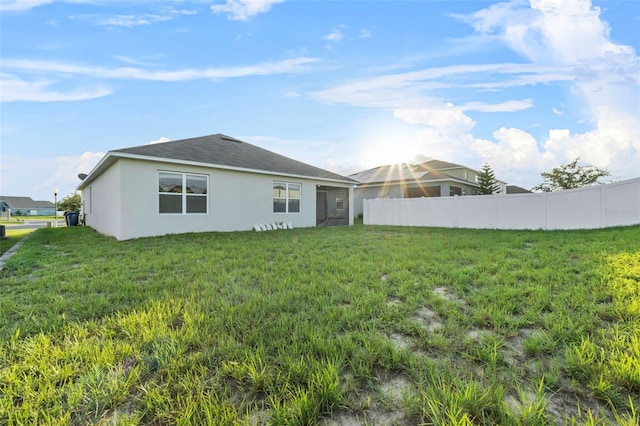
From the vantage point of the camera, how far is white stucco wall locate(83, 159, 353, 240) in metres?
8.61

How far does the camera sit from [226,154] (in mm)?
11711

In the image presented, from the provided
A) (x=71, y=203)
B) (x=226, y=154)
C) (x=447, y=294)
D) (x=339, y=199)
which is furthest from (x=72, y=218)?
(x=71, y=203)

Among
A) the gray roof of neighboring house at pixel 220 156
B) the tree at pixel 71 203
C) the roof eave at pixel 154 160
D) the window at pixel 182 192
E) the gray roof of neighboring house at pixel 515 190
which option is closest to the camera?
the roof eave at pixel 154 160

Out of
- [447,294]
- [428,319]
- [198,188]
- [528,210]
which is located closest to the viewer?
[428,319]

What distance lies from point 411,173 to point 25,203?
84009 mm

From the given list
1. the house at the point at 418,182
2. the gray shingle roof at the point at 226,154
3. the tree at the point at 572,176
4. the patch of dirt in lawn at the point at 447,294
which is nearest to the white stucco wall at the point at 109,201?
the gray shingle roof at the point at 226,154

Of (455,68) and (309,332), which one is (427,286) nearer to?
(309,332)

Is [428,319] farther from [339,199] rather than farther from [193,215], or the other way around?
[339,199]

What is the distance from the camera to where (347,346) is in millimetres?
2098

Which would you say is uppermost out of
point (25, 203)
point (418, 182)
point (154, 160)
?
point (25, 203)

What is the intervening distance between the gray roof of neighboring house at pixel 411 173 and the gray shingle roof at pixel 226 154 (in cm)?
557

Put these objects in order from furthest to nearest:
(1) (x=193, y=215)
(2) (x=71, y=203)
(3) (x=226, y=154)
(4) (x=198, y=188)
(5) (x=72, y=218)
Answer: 1. (2) (x=71, y=203)
2. (5) (x=72, y=218)
3. (3) (x=226, y=154)
4. (4) (x=198, y=188)
5. (1) (x=193, y=215)

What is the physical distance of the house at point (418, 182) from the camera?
1969cm

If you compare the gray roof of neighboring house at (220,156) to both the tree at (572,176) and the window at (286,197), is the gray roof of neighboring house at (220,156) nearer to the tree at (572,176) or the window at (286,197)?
the window at (286,197)
